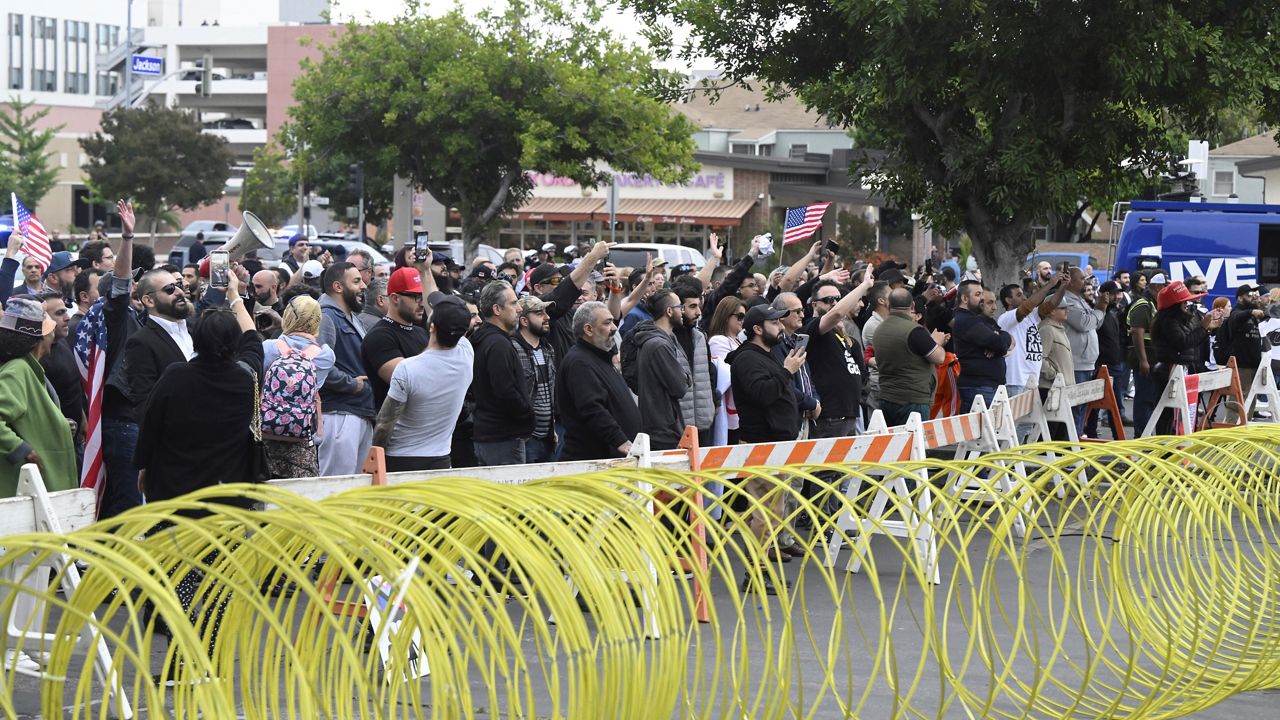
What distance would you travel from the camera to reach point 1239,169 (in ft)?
150

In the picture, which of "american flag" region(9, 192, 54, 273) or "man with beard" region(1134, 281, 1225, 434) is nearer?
"american flag" region(9, 192, 54, 273)

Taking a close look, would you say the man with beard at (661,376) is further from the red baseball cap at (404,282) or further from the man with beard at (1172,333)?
the man with beard at (1172,333)

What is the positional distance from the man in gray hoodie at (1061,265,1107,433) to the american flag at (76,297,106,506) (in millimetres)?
9378

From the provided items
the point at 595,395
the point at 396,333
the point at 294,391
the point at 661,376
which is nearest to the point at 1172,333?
the point at 661,376

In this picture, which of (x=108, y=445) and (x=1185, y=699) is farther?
(x=108, y=445)

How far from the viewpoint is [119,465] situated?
8.45 metres

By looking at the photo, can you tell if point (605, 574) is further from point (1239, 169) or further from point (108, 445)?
point (1239, 169)

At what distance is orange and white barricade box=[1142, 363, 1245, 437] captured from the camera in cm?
1418

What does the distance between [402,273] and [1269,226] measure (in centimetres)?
1796

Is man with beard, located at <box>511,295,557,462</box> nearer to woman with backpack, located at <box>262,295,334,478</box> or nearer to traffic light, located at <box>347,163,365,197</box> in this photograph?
woman with backpack, located at <box>262,295,334,478</box>

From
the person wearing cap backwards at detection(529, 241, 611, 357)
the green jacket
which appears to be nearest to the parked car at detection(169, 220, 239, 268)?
the person wearing cap backwards at detection(529, 241, 611, 357)

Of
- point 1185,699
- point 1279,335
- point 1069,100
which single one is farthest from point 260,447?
point 1279,335

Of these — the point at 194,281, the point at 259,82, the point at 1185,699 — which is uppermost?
the point at 259,82

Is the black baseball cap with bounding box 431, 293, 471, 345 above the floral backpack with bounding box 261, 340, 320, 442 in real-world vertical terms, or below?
above
